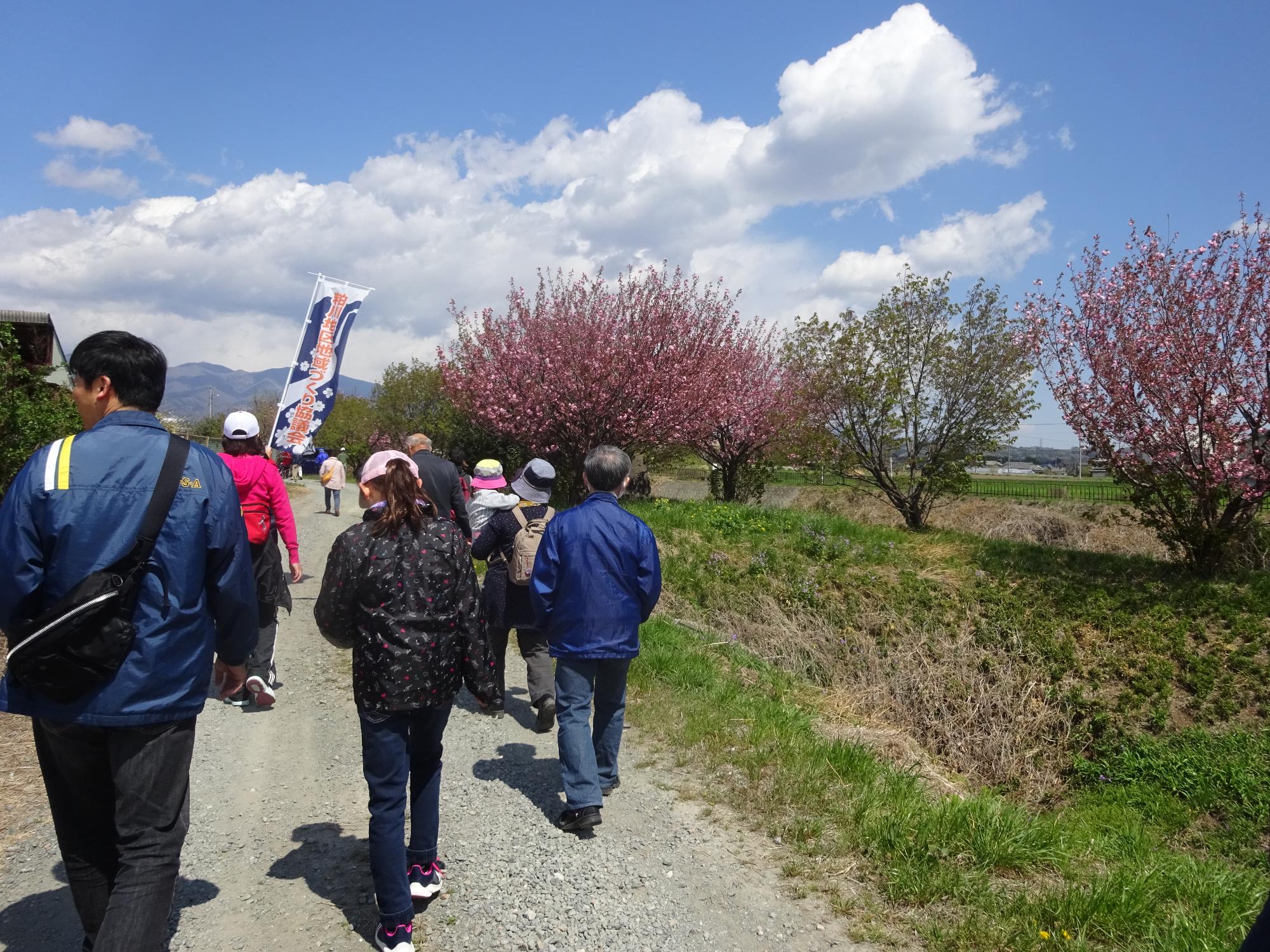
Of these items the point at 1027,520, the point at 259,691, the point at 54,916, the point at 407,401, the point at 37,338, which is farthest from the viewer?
the point at 407,401

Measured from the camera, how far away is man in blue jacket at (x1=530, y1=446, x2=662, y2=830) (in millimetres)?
4180

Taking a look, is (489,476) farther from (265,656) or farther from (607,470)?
(607,470)

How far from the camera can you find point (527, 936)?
3.30 meters

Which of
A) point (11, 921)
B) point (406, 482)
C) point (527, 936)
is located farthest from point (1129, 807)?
point (11, 921)

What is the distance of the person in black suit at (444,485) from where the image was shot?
753 centimetres

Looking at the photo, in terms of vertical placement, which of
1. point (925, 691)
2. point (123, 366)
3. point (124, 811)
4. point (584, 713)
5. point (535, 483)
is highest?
point (123, 366)

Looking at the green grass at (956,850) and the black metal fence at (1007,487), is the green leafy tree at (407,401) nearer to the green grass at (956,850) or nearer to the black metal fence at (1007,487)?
the black metal fence at (1007,487)

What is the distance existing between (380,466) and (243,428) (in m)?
2.87

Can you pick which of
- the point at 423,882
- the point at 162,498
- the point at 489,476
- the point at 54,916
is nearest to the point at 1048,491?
the point at 489,476

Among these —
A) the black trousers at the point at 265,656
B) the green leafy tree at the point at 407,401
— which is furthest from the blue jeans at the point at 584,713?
the green leafy tree at the point at 407,401

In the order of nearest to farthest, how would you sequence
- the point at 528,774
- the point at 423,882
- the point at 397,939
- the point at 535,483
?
1. the point at 397,939
2. the point at 423,882
3. the point at 528,774
4. the point at 535,483

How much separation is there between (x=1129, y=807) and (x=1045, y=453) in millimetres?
120326

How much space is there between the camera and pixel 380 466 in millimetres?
3334

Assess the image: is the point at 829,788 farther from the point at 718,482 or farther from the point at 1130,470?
the point at 718,482
